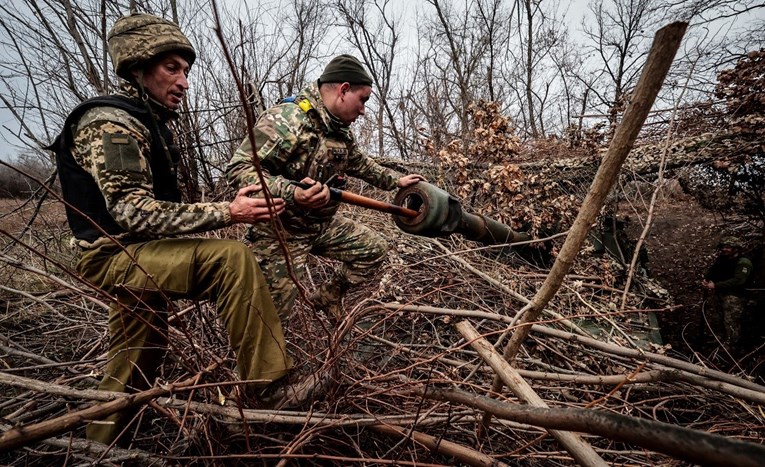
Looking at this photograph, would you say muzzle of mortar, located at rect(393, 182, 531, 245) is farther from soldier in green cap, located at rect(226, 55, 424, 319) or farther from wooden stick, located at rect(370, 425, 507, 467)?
wooden stick, located at rect(370, 425, 507, 467)

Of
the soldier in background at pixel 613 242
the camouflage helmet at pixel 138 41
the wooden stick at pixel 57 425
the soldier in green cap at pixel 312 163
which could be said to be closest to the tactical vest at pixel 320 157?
the soldier in green cap at pixel 312 163

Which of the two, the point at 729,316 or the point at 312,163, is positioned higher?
the point at 312,163

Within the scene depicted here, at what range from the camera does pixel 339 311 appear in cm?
313

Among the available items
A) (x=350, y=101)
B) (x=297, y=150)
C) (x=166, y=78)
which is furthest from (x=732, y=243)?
(x=166, y=78)

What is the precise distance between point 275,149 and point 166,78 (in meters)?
0.71

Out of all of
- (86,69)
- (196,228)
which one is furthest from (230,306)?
(86,69)

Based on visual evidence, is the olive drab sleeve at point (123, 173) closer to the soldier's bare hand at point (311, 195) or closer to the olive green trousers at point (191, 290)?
the olive green trousers at point (191, 290)

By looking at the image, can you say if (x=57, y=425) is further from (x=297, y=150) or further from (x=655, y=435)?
(x=297, y=150)

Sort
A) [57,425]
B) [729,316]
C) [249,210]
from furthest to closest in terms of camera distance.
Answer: [729,316] < [249,210] < [57,425]

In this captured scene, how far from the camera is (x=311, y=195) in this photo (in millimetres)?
2008

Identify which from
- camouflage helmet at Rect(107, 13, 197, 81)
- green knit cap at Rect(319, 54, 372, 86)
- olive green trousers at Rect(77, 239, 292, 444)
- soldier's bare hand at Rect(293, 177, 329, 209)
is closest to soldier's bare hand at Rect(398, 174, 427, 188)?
green knit cap at Rect(319, 54, 372, 86)

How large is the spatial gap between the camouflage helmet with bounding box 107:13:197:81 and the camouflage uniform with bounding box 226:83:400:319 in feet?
2.12

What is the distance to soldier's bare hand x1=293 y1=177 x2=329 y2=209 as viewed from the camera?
200cm

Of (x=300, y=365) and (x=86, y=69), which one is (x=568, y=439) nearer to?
(x=300, y=365)
